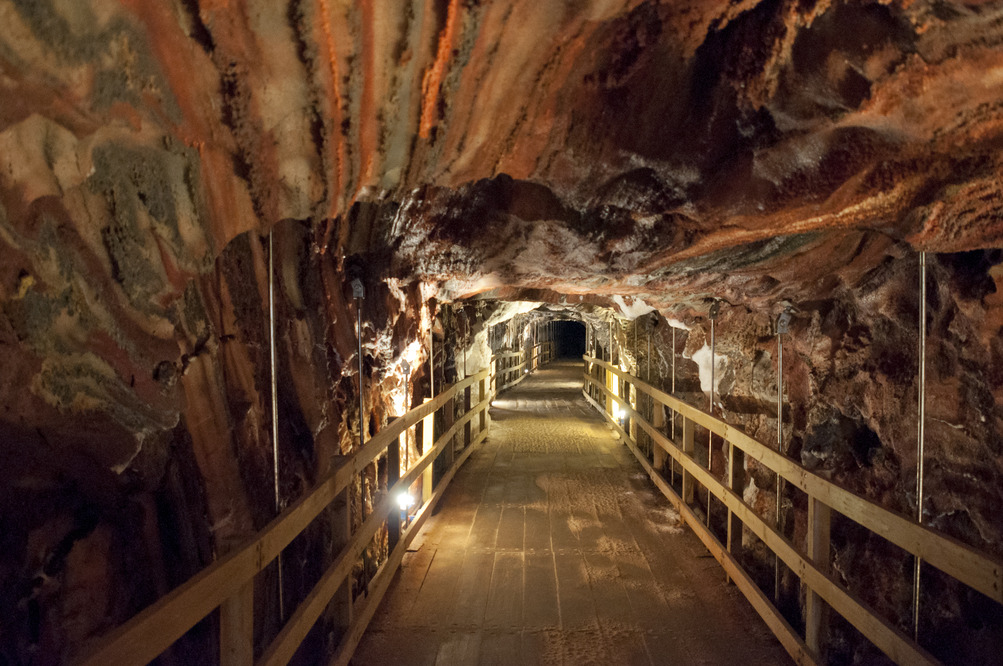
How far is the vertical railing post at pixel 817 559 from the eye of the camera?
104 inches

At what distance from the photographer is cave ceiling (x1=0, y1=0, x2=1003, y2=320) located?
4.38 feet

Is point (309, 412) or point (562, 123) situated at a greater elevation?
point (562, 123)

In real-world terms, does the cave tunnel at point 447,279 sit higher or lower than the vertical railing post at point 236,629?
higher

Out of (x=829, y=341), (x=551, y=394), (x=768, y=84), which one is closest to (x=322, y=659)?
(x=768, y=84)

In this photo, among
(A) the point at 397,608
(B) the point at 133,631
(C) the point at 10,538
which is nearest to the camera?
(B) the point at 133,631

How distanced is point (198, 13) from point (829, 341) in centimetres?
347

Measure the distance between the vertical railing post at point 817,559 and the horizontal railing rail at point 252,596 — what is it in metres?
2.13

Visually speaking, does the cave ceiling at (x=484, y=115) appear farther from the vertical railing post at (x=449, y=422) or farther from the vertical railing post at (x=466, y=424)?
the vertical railing post at (x=466, y=424)

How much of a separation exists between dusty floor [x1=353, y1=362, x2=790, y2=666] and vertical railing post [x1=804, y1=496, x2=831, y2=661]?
0.31 metres

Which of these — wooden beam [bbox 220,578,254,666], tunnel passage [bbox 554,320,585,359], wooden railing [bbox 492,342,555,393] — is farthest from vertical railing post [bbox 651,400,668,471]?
tunnel passage [bbox 554,320,585,359]

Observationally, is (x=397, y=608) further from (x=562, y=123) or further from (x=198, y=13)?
(x=198, y=13)

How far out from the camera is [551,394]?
44.5ft

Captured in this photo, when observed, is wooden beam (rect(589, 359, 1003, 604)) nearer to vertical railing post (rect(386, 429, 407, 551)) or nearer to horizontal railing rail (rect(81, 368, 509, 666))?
horizontal railing rail (rect(81, 368, 509, 666))

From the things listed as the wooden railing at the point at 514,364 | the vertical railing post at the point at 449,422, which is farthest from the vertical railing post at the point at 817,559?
the wooden railing at the point at 514,364
